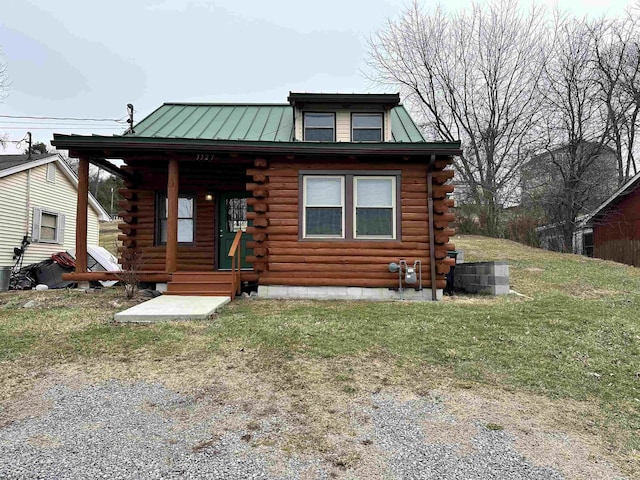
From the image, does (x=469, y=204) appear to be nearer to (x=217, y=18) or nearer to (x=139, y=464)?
(x=139, y=464)

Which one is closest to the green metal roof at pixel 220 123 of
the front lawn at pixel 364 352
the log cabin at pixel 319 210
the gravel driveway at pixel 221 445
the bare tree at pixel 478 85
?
the log cabin at pixel 319 210

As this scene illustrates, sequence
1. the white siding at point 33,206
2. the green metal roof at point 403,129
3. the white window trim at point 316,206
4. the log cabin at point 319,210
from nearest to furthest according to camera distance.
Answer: the log cabin at point 319,210 < the white window trim at point 316,206 < the green metal roof at point 403,129 < the white siding at point 33,206

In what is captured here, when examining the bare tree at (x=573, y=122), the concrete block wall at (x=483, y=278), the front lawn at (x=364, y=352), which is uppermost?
the bare tree at (x=573, y=122)

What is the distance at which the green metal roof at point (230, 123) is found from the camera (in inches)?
362

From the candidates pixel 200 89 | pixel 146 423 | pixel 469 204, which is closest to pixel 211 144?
pixel 146 423

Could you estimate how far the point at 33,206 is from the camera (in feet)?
47.2

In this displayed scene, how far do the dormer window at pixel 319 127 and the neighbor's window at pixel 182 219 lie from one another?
331 cm

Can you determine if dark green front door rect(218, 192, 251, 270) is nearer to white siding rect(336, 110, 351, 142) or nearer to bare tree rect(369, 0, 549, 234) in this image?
white siding rect(336, 110, 351, 142)

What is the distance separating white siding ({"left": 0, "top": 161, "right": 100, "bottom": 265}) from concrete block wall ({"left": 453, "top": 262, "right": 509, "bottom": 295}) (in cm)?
1459

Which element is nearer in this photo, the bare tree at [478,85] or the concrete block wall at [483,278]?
the concrete block wall at [483,278]

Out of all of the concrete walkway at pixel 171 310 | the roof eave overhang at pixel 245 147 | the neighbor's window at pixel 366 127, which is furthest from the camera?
the neighbor's window at pixel 366 127

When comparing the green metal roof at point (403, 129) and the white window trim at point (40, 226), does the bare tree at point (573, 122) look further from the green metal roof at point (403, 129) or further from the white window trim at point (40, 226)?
the white window trim at point (40, 226)

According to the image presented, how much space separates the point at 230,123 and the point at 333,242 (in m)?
4.51

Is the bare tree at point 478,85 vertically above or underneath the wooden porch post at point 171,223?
above
